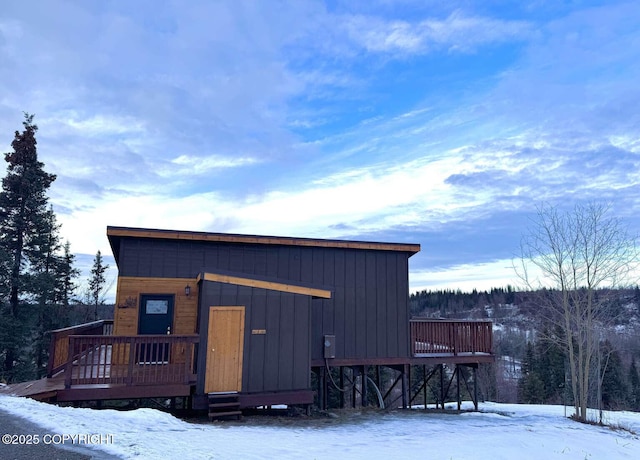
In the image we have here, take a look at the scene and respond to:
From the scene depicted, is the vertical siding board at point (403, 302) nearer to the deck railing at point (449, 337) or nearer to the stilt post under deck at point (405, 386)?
the deck railing at point (449, 337)

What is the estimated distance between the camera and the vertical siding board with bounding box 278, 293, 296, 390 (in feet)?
30.3

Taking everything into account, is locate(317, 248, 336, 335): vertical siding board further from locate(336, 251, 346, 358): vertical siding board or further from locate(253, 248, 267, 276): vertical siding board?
locate(253, 248, 267, 276): vertical siding board

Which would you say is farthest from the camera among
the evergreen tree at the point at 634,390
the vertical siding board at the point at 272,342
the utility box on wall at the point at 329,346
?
the evergreen tree at the point at 634,390

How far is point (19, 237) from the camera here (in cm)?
2067

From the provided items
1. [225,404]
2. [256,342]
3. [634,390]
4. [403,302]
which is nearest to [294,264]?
[256,342]

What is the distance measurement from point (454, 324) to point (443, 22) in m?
9.31

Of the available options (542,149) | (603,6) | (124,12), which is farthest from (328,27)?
(542,149)

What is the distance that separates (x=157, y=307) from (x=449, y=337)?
8208 mm

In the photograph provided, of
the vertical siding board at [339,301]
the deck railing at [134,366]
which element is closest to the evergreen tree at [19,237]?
the deck railing at [134,366]

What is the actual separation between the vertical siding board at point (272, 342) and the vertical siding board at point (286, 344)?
0.07m

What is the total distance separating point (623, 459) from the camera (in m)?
7.62

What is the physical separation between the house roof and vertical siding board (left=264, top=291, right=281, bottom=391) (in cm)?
245

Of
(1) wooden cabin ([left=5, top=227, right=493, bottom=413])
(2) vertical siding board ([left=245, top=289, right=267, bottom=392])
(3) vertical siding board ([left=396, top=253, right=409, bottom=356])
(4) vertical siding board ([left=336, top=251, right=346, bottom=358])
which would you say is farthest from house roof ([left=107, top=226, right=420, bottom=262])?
(2) vertical siding board ([left=245, top=289, right=267, bottom=392])

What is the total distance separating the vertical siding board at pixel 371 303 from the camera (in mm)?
12062
